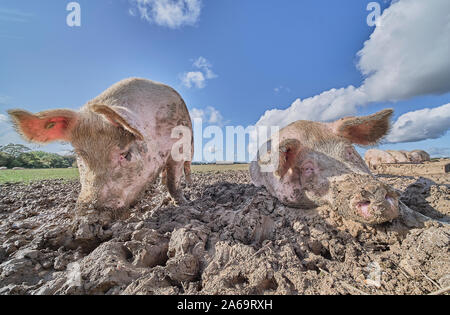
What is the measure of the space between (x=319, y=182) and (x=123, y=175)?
2.59 meters

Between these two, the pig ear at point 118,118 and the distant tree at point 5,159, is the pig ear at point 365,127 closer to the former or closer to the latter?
the pig ear at point 118,118

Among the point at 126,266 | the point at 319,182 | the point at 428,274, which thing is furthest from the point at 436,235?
the point at 126,266

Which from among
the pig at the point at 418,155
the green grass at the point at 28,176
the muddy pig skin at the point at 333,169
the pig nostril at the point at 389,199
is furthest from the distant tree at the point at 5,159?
the pig at the point at 418,155

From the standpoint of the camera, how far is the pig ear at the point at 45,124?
2.25m

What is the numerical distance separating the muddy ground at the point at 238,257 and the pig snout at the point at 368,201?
0.16 meters

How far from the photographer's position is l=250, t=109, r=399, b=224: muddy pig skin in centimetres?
183

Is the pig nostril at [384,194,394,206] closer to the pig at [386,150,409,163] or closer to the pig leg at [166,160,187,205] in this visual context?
the pig leg at [166,160,187,205]

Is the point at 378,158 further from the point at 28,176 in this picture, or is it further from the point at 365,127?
the point at 28,176

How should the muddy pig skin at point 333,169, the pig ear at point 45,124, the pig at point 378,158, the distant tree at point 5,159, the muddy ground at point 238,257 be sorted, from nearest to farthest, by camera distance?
the muddy ground at point 238,257
the muddy pig skin at point 333,169
the pig ear at point 45,124
the pig at point 378,158
the distant tree at point 5,159

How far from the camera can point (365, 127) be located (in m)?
2.52

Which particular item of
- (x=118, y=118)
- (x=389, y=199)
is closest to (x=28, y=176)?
(x=118, y=118)

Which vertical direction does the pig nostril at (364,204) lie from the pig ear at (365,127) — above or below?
below

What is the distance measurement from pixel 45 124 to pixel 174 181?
2376 millimetres
